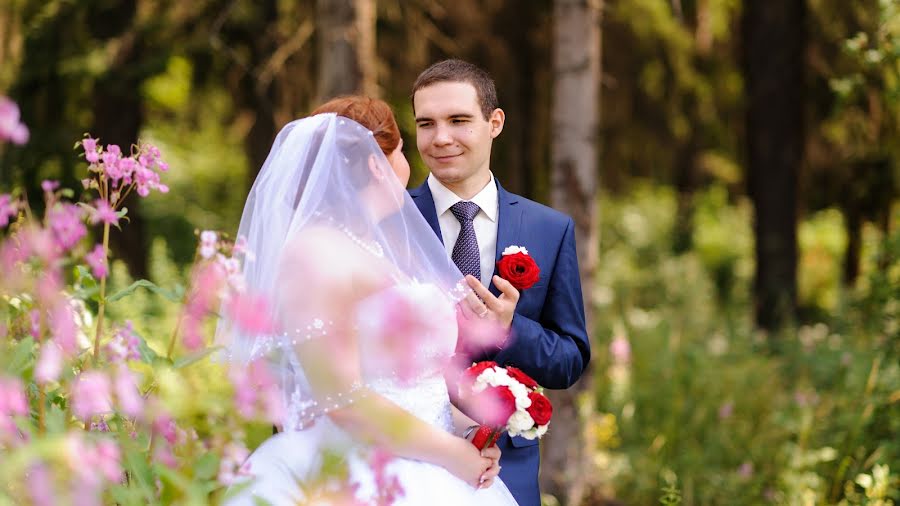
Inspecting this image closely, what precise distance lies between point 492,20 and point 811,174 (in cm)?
462

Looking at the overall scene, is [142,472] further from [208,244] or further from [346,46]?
[346,46]

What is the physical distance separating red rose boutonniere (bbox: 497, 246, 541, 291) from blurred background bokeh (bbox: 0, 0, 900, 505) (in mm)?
1193

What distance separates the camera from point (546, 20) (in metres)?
10.5

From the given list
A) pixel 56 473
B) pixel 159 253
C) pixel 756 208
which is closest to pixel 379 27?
pixel 159 253

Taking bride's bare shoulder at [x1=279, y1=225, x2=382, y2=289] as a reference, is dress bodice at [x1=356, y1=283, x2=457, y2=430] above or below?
below

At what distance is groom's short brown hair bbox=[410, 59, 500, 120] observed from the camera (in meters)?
2.90

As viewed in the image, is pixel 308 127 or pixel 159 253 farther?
pixel 159 253

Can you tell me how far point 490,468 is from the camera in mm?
2654

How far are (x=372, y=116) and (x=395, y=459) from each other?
984 millimetres

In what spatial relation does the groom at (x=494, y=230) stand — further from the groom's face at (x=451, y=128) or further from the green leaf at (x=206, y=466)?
the green leaf at (x=206, y=466)

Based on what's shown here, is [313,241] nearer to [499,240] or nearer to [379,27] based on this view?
[499,240]

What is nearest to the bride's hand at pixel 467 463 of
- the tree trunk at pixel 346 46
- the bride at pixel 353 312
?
the bride at pixel 353 312

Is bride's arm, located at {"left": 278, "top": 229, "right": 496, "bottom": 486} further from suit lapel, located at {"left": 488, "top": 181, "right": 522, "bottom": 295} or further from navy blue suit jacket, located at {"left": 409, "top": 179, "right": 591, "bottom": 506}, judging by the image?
suit lapel, located at {"left": 488, "top": 181, "right": 522, "bottom": 295}

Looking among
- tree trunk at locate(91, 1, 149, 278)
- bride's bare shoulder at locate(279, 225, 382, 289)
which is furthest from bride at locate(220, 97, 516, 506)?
tree trunk at locate(91, 1, 149, 278)
